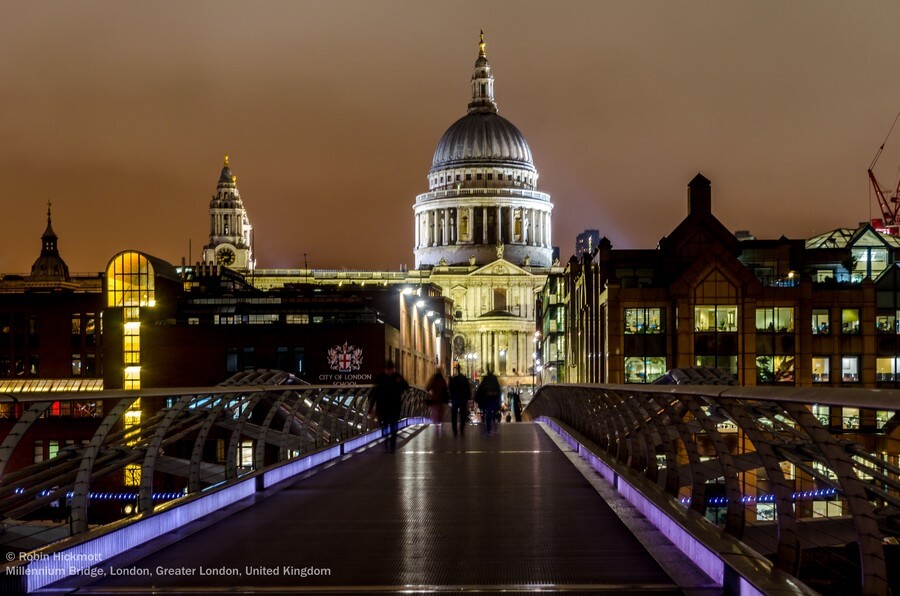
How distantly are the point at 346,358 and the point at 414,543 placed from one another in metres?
70.8

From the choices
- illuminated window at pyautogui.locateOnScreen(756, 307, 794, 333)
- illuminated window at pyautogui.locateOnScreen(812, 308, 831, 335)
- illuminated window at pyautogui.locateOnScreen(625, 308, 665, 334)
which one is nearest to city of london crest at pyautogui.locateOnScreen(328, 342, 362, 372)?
illuminated window at pyautogui.locateOnScreen(625, 308, 665, 334)

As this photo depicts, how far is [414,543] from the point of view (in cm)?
1148

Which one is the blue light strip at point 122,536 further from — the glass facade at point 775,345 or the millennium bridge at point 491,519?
the glass facade at point 775,345

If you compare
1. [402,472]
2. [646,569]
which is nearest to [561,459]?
[402,472]

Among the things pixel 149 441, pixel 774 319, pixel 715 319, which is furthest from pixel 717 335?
pixel 149 441

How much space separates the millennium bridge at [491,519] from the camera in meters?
8.58

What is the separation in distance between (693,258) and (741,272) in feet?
13.0

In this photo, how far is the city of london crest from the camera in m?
81.9

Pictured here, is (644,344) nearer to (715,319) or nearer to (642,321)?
(642,321)

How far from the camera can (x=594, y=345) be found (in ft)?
291

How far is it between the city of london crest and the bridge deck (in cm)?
6380

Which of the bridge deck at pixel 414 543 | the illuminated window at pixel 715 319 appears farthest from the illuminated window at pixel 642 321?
the bridge deck at pixel 414 543

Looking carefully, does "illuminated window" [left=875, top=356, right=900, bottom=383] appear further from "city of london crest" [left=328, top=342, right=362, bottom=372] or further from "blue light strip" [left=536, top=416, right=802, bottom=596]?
"blue light strip" [left=536, top=416, right=802, bottom=596]

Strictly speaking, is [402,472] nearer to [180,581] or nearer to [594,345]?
[180,581]
